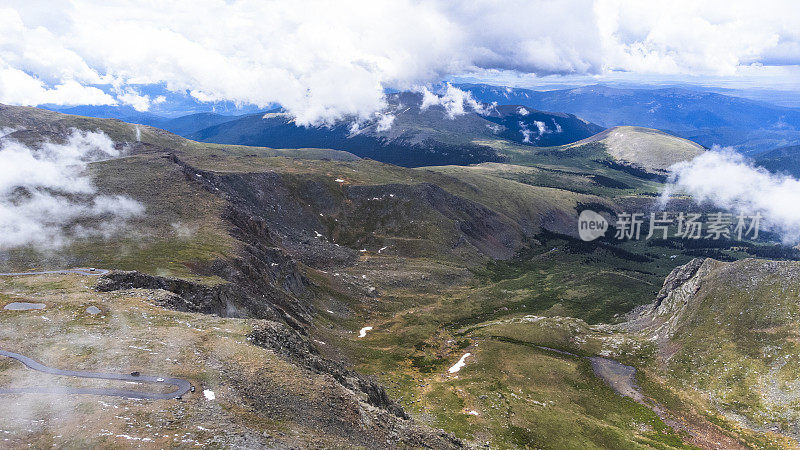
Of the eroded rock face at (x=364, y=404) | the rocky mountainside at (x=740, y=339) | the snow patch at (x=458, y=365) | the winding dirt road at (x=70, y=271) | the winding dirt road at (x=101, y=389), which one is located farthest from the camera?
the snow patch at (x=458, y=365)

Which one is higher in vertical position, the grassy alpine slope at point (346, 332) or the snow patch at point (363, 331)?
the grassy alpine slope at point (346, 332)

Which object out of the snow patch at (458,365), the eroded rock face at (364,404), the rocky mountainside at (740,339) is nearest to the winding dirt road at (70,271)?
the eroded rock face at (364,404)

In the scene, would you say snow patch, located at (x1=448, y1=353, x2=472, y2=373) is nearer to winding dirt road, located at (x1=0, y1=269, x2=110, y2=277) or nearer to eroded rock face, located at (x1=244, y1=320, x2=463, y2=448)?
eroded rock face, located at (x1=244, y1=320, x2=463, y2=448)

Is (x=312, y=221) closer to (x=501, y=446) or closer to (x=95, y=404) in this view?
(x=501, y=446)

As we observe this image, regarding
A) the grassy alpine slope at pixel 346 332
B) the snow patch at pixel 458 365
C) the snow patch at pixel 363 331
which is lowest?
the snow patch at pixel 363 331

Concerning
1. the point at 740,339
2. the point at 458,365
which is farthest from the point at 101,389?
the point at 740,339

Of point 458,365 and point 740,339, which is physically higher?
point 740,339

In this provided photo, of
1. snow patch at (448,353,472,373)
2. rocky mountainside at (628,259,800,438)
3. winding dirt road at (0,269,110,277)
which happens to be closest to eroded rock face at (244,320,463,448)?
winding dirt road at (0,269,110,277)

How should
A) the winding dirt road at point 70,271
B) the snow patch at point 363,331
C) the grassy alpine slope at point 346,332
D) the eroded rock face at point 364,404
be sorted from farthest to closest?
1. the snow patch at point 363,331
2. the winding dirt road at point 70,271
3. the grassy alpine slope at point 346,332
4. the eroded rock face at point 364,404

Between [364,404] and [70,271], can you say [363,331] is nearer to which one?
[70,271]

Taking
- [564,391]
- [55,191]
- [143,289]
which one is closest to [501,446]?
[564,391]

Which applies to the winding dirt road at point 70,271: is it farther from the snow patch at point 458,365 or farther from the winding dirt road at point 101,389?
the snow patch at point 458,365
